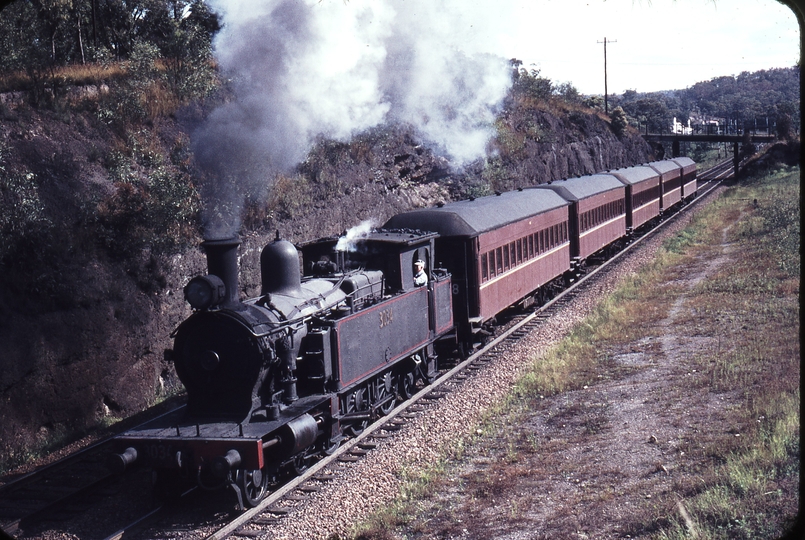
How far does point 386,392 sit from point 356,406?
1.14 meters

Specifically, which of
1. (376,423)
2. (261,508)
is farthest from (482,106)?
(261,508)

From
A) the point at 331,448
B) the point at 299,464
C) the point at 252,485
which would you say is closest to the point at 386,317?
the point at 331,448

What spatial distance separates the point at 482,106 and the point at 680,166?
14.0 metres

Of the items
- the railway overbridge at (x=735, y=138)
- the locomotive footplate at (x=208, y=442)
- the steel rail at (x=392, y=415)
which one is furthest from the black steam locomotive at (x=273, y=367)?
the railway overbridge at (x=735, y=138)

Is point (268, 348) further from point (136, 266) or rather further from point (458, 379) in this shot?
point (136, 266)

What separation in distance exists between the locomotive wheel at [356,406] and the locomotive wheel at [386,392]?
474mm

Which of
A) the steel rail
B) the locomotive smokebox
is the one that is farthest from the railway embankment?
the locomotive smokebox

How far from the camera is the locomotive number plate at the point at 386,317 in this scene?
10898mm

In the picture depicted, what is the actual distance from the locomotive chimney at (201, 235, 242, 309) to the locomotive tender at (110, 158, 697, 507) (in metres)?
0.01

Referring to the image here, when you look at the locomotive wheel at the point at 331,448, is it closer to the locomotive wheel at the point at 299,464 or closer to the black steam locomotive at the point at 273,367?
the black steam locomotive at the point at 273,367

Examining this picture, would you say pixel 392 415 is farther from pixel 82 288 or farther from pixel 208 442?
pixel 82 288

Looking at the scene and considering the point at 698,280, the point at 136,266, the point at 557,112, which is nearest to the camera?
the point at 136,266

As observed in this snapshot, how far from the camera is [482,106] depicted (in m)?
38.2

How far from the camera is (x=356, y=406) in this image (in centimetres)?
1080
